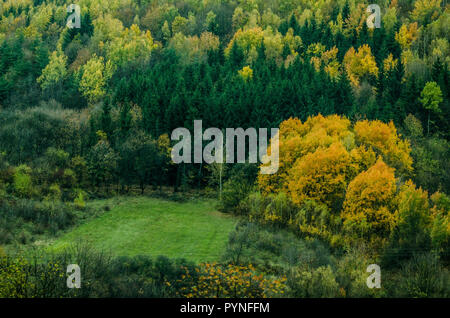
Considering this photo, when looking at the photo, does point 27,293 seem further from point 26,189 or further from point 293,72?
point 293,72

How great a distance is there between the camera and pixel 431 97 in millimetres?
67750

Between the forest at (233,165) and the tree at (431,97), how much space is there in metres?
0.21

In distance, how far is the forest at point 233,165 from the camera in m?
27.8

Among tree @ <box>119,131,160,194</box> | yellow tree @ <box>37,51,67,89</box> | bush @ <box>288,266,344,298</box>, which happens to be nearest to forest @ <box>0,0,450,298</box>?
bush @ <box>288,266,344,298</box>

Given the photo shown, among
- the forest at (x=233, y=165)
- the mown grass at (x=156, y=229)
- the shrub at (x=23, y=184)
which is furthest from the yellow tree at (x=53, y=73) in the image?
the mown grass at (x=156, y=229)

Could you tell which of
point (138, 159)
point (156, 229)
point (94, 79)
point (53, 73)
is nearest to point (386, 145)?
point (156, 229)

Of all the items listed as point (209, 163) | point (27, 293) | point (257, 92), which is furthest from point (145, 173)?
point (27, 293)

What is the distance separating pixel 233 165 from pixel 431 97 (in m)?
33.7

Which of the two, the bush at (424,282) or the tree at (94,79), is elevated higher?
the tree at (94,79)

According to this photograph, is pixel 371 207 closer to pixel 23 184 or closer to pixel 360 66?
pixel 23 184

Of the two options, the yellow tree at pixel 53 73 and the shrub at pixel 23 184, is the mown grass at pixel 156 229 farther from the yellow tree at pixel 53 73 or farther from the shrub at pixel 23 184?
the yellow tree at pixel 53 73

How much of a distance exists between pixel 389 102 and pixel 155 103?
117 feet

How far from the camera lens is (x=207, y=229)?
43.5 metres

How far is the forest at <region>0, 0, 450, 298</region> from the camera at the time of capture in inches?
1093
